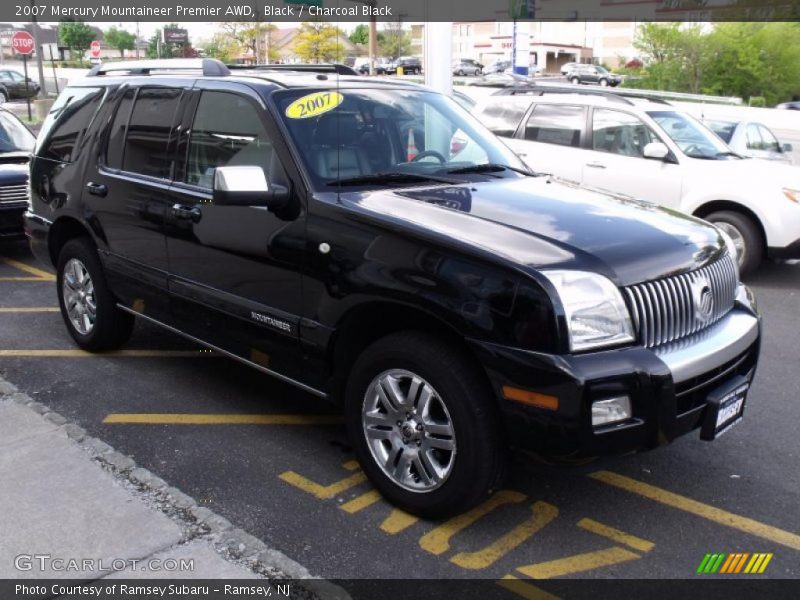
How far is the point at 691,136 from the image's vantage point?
29.5 feet

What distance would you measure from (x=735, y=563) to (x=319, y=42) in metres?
4.60

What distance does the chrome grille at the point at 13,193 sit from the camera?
8750 millimetres

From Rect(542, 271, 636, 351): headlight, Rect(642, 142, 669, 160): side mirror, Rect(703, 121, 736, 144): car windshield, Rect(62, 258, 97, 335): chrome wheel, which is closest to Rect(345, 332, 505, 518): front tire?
Rect(542, 271, 636, 351): headlight

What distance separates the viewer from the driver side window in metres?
4.24

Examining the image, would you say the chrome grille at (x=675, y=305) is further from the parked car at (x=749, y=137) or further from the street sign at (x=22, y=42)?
the street sign at (x=22, y=42)

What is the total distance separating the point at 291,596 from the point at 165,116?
3.01 meters

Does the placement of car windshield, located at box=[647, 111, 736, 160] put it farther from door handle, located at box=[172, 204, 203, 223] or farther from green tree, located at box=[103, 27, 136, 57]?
green tree, located at box=[103, 27, 136, 57]

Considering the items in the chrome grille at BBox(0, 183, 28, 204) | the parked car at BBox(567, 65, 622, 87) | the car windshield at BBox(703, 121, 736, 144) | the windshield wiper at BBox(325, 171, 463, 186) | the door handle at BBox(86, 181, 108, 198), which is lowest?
the chrome grille at BBox(0, 183, 28, 204)

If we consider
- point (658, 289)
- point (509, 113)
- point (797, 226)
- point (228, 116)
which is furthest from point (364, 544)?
point (509, 113)

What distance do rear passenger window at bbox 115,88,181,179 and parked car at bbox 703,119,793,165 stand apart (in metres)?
8.20

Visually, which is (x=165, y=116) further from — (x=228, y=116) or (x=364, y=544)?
(x=364, y=544)

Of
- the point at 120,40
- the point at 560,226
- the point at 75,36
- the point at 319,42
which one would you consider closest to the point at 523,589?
the point at 560,226

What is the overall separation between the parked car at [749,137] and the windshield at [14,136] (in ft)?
28.3

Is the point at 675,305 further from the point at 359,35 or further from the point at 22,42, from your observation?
the point at 22,42
